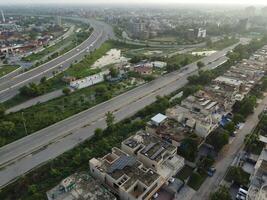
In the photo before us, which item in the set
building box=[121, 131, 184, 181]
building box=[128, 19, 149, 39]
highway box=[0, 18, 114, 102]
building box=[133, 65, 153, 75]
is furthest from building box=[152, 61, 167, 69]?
building box=[128, 19, 149, 39]

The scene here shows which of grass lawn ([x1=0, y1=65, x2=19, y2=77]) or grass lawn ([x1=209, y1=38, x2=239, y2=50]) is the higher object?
grass lawn ([x1=209, y1=38, x2=239, y2=50])

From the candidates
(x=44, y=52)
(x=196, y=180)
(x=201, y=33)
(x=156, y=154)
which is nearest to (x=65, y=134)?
(x=156, y=154)

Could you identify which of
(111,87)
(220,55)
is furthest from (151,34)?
(111,87)

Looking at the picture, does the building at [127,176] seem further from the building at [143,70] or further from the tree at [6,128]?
the building at [143,70]

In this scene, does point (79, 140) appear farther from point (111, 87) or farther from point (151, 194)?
point (111, 87)

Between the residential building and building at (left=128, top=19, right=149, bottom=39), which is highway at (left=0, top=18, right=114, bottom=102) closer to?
building at (left=128, top=19, right=149, bottom=39)
